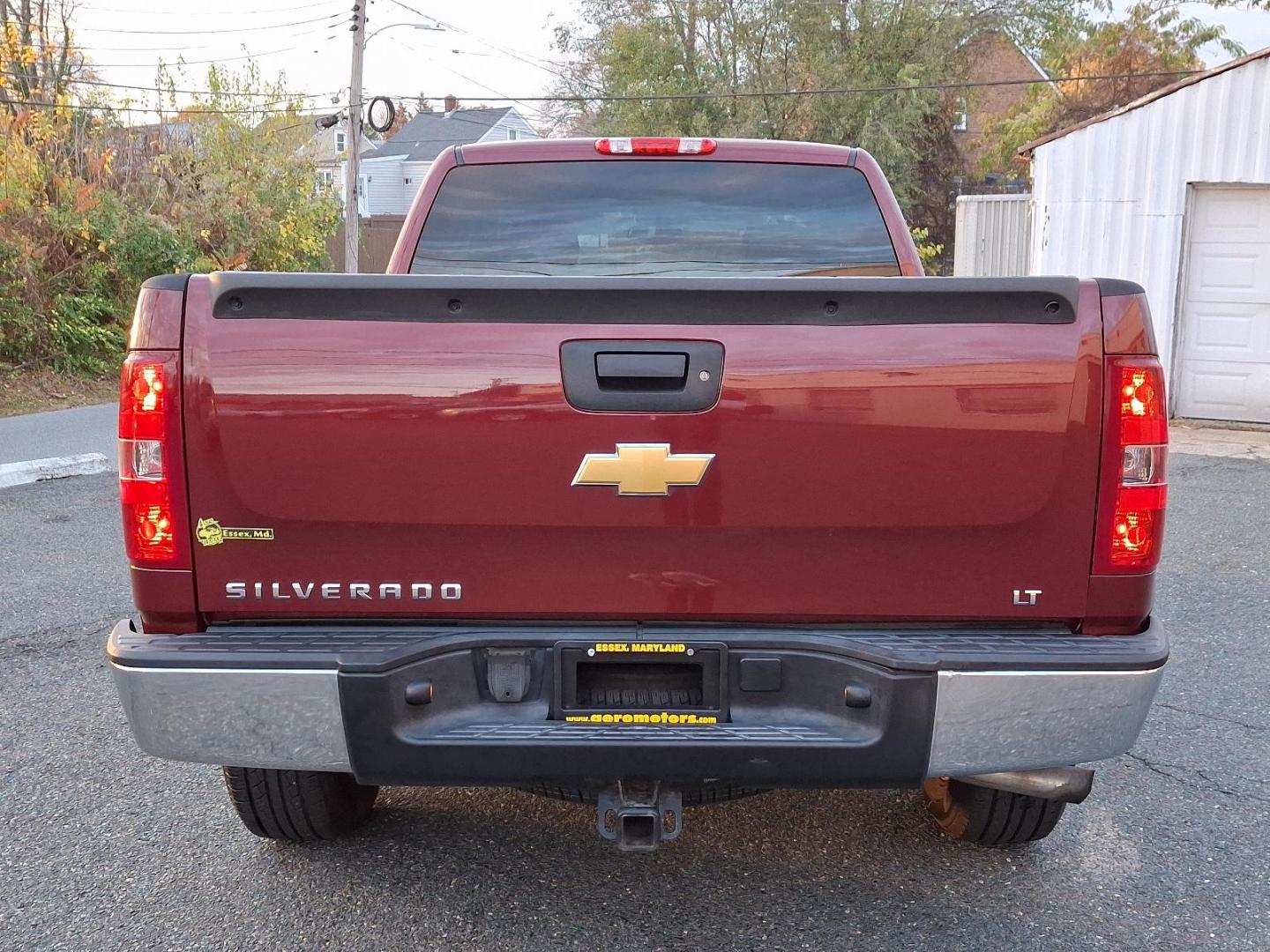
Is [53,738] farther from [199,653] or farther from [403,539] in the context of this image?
[403,539]

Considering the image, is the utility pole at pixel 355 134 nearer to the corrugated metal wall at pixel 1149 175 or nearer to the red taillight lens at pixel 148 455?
the corrugated metal wall at pixel 1149 175

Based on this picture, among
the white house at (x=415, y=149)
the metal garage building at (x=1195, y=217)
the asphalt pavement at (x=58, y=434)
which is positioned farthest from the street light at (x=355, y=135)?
the white house at (x=415, y=149)

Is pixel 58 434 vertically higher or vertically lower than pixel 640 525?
lower


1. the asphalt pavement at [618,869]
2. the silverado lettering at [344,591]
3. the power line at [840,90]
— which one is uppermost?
the power line at [840,90]

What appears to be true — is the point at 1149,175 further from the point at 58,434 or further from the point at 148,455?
the point at 148,455

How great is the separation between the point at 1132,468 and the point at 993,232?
57.5ft

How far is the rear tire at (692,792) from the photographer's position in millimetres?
2574

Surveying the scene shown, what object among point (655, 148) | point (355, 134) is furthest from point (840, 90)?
point (655, 148)

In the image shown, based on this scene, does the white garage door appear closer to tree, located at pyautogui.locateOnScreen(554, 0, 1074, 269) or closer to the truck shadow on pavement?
the truck shadow on pavement

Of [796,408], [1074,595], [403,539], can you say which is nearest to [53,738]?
[403,539]

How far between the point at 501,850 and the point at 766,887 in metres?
0.77

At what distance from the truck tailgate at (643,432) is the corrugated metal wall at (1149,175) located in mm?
10927

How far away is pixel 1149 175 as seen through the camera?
1238 cm

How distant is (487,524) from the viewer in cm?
251
